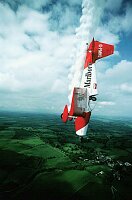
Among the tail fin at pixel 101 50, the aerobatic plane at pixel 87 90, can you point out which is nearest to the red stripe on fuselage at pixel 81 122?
the aerobatic plane at pixel 87 90

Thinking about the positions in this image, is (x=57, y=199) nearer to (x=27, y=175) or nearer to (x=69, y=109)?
(x=27, y=175)

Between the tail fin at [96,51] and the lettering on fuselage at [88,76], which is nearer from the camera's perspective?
the lettering on fuselage at [88,76]

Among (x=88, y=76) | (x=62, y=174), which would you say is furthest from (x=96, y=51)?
(x=62, y=174)

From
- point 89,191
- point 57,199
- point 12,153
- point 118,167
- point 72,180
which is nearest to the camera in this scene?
point 57,199

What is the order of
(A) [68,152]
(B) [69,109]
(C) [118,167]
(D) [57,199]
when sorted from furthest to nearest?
(A) [68,152] < (C) [118,167] < (D) [57,199] < (B) [69,109]

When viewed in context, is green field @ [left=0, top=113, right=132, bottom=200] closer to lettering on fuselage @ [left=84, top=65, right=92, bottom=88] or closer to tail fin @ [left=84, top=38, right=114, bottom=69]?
lettering on fuselage @ [left=84, top=65, right=92, bottom=88]

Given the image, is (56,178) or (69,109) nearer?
(69,109)

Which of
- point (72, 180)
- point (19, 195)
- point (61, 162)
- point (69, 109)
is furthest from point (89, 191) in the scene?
point (69, 109)

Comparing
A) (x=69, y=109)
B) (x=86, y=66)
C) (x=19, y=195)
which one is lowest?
(x=19, y=195)

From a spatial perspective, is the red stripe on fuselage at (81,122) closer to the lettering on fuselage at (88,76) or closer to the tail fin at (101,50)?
the lettering on fuselage at (88,76)
